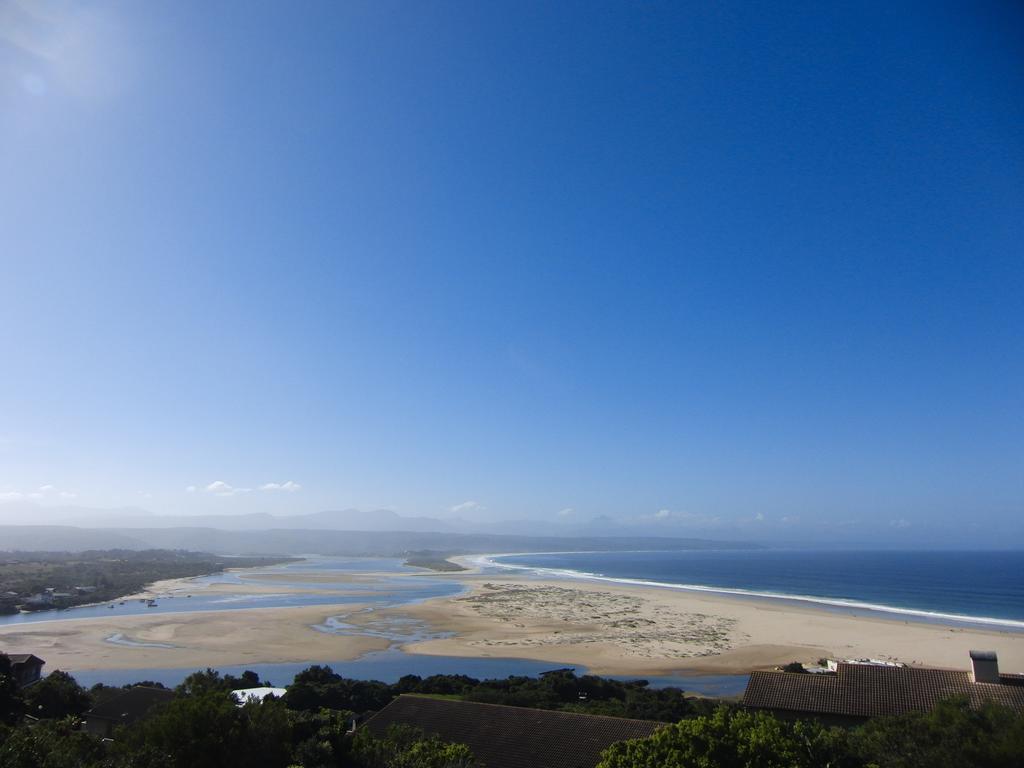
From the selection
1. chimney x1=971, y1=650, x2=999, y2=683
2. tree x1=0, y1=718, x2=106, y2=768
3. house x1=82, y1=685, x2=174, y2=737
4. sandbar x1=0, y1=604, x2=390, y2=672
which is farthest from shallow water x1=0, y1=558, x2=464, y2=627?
tree x1=0, y1=718, x2=106, y2=768

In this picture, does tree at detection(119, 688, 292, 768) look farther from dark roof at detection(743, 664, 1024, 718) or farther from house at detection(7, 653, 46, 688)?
house at detection(7, 653, 46, 688)

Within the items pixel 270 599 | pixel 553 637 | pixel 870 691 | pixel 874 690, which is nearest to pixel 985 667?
pixel 874 690

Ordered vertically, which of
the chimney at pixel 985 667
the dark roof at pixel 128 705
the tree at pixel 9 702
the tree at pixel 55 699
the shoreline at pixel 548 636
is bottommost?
the shoreline at pixel 548 636

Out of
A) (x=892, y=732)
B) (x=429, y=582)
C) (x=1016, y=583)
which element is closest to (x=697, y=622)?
(x=892, y=732)

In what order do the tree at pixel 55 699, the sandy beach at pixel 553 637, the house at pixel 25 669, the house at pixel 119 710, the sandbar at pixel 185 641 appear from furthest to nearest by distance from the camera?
1. the sandbar at pixel 185 641
2. the sandy beach at pixel 553 637
3. the house at pixel 25 669
4. the tree at pixel 55 699
5. the house at pixel 119 710

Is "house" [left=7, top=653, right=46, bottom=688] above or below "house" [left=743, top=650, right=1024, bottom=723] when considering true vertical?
below

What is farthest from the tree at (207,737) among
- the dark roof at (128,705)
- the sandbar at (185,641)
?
the sandbar at (185,641)

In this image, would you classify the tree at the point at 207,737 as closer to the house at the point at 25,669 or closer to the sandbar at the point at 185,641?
the house at the point at 25,669

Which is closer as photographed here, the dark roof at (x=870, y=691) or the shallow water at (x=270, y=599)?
the dark roof at (x=870, y=691)
